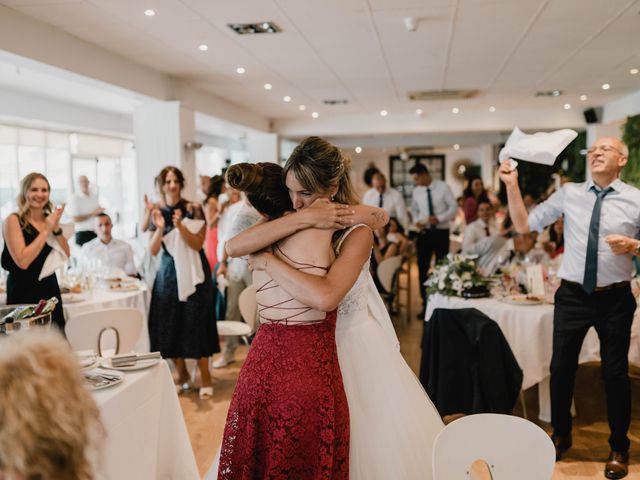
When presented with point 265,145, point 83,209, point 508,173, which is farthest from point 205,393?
point 265,145

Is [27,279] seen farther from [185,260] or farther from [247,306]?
[247,306]

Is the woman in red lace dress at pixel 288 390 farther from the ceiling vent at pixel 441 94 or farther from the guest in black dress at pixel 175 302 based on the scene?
the ceiling vent at pixel 441 94

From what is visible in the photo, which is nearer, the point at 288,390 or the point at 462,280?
the point at 288,390

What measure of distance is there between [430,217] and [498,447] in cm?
611

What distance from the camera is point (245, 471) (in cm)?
174

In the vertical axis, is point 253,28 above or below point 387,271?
above

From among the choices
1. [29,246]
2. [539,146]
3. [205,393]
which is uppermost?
[539,146]

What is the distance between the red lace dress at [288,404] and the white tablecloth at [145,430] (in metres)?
0.49

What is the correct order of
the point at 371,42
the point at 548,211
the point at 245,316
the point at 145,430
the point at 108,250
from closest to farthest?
the point at 145,430 → the point at 548,211 → the point at 245,316 → the point at 108,250 → the point at 371,42

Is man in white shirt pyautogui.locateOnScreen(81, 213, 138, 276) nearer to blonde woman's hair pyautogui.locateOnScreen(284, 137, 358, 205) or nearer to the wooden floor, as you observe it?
the wooden floor

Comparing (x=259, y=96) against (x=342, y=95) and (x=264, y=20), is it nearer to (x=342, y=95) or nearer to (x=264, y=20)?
(x=342, y=95)

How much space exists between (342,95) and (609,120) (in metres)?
4.98

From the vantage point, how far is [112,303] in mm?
4273

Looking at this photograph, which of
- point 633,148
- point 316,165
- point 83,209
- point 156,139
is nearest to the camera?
point 316,165
